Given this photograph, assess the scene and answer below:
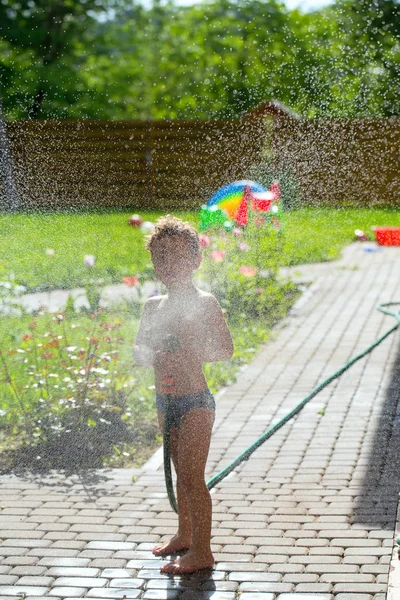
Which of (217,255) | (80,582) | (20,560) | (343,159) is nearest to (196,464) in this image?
(80,582)

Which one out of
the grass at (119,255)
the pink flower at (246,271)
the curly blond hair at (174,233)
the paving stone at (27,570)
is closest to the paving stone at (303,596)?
the paving stone at (27,570)

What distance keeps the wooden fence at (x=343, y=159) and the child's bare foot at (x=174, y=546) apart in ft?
42.9

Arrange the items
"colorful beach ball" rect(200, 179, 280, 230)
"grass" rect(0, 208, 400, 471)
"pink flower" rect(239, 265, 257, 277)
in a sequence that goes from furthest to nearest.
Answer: "colorful beach ball" rect(200, 179, 280, 230), "pink flower" rect(239, 265, 257, 277), "grass" rect(0, 208, 400, 471)

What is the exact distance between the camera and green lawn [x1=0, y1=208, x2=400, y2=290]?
33.1 ft

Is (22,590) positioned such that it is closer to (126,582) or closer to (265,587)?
(126,582)

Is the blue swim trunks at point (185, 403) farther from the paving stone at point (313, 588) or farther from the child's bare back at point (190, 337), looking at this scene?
the paving stone at point (313, 588)

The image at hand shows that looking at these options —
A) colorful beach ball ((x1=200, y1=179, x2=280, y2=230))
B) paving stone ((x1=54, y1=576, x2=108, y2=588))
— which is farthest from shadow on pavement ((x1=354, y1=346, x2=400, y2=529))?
colorful beach ball ((x1=200, y1=179, x2=280, y2=230))

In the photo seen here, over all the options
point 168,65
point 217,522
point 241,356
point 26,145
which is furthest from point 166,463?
point 168,65

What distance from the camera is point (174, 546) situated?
3537 mm

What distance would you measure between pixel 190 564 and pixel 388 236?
11152mm

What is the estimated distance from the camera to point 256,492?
14.1ft

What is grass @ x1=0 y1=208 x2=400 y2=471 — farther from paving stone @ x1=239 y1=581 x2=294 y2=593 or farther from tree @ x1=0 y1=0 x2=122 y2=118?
tree @ x1=0 y1=0 x2=122 y2=118

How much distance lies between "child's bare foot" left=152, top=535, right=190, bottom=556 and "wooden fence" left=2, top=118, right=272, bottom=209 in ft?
36.8

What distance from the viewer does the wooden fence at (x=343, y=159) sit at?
1764 cm
